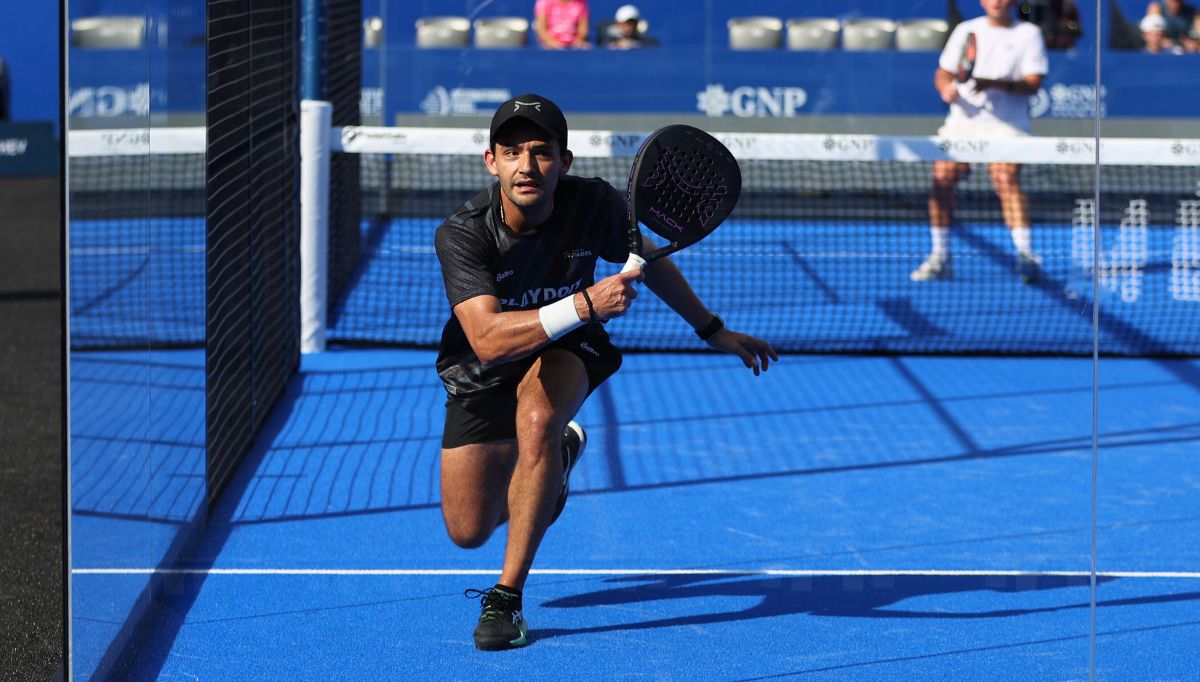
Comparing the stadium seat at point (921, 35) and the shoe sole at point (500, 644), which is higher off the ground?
the stadium seat at point (921, 35)

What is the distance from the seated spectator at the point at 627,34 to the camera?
1497cm

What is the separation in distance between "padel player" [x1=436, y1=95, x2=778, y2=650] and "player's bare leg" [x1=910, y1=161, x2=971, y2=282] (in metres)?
6.72

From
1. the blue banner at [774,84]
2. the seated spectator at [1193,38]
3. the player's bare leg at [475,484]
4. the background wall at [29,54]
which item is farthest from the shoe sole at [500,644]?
the background wall at [29,54]

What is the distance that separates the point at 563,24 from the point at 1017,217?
15.0 feet

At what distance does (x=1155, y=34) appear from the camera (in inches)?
603

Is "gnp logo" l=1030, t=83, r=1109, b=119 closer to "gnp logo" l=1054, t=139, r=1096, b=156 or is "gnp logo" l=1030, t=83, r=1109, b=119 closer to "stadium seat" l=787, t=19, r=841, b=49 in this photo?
"stadium seat" l=787, t=19, r=841, b=49

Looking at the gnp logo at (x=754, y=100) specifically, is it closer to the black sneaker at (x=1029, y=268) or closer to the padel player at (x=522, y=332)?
the black sneaker at (x=1029, y=268)

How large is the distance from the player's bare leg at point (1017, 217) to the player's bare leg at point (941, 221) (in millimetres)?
301

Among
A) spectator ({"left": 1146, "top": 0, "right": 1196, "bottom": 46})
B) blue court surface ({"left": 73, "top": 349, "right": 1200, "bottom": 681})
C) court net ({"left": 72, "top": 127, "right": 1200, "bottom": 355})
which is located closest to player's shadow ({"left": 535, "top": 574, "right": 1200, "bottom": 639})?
blue court surface ({"left": 73, "top": 349, "right": 1200, "bottom": 681})

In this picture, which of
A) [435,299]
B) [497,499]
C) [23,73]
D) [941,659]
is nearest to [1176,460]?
[941,659]

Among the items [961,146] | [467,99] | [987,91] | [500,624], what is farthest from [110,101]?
[467,99]

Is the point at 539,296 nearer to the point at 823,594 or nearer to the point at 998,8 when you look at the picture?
the point at 823,594

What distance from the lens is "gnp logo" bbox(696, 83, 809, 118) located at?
1481 cm

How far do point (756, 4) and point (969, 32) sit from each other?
11.5ft
